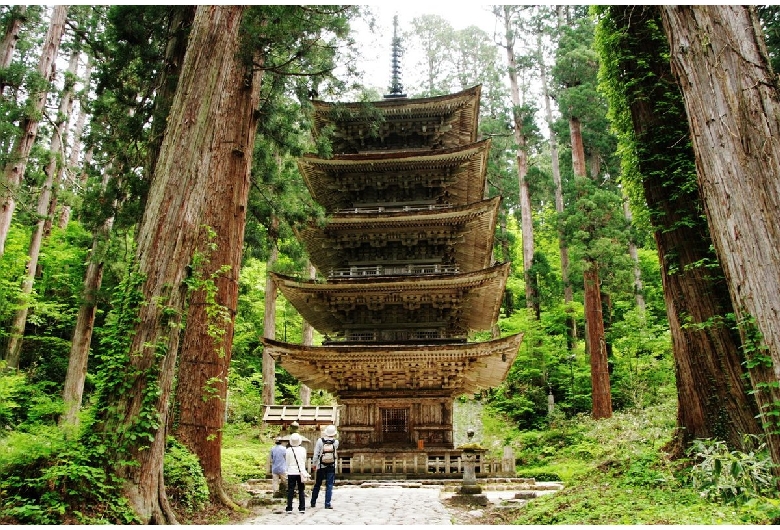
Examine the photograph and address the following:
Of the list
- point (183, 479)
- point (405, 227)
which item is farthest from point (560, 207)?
point (183, 479)

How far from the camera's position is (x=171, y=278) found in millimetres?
5086

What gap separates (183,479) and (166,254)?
9.14 feet

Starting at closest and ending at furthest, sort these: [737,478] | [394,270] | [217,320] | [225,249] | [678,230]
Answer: [737,478] → [678,230] → [217,320] → [225,249] → [394,270]

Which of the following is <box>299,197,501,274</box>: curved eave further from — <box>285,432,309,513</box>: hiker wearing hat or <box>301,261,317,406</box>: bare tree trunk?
<box>285,432,309,513</box>: hiker wearing hat

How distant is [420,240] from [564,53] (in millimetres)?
12250

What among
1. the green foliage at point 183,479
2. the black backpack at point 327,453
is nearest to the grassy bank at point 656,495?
the black backpack at point 327,453

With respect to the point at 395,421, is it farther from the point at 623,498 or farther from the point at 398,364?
the point at 623,498

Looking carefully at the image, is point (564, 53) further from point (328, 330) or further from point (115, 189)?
point (115, 189)

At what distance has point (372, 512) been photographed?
23.3 ft

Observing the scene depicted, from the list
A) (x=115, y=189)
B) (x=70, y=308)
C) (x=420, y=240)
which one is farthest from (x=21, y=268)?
(x=420, y=240)

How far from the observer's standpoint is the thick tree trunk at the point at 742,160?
4105 mm

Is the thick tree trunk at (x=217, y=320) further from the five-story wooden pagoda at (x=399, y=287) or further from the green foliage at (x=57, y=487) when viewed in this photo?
the five-story wooden pagoda at (x=399, y=287)

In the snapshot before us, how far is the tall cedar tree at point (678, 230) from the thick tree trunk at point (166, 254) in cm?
526

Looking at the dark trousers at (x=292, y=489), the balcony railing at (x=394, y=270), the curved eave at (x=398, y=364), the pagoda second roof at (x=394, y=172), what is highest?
the pagoda second roof at (x=394, y=172)
